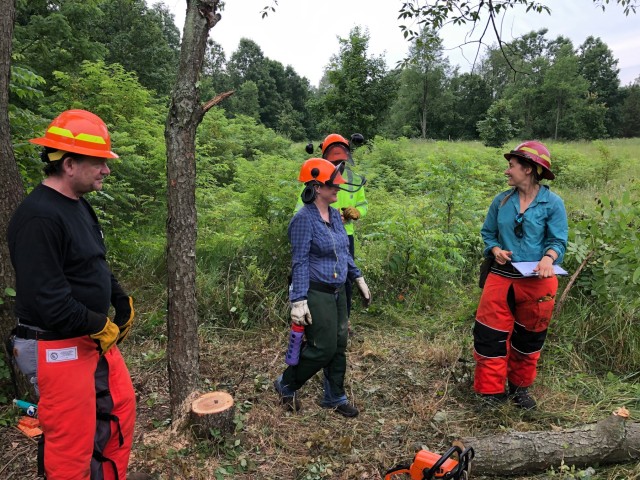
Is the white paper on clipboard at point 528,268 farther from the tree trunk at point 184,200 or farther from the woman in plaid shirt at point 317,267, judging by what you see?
the tree trunk at point 184,200

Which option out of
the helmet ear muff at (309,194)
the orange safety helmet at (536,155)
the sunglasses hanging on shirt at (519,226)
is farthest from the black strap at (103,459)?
the orange safety helmet at (536,155)

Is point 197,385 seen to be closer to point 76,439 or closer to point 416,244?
point 76,439

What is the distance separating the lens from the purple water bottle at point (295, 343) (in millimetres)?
3217

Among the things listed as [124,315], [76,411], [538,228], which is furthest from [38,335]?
[538,228]

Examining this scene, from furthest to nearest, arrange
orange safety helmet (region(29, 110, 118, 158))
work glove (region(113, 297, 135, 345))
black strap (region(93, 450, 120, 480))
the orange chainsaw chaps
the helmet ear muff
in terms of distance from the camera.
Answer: the helmet ear muff < the orange chainsaw chaps < work glove (region(113, 297, 135, 345)) < black strap (region(93, 450, 120, 480)) < orange safety helmet (region(29, 110, 118, 158))

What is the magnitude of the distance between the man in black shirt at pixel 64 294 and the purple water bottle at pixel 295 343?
143 centimetres

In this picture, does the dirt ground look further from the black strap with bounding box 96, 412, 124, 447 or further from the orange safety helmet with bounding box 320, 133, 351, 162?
the orange safety helmet with bounding box 320, 133, 351, 162

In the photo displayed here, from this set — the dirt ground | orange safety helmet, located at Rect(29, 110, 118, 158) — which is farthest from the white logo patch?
the dirt ground

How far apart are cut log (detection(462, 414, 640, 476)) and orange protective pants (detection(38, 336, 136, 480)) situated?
2286mm

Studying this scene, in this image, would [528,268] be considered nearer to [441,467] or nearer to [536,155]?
[536,155]

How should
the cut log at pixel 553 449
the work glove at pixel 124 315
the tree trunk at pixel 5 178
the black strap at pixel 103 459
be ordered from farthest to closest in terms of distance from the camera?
the tree trunk at pixel 5 178 → the cut log at pixel 553 449 → the work glove at pixel 124 315 → the black strap at pixel 103 459

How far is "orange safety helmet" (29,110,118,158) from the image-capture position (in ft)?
6.31

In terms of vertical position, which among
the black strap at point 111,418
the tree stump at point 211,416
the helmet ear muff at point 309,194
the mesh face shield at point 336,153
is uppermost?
the mesh face shield at point 336,153

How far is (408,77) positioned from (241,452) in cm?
4259
